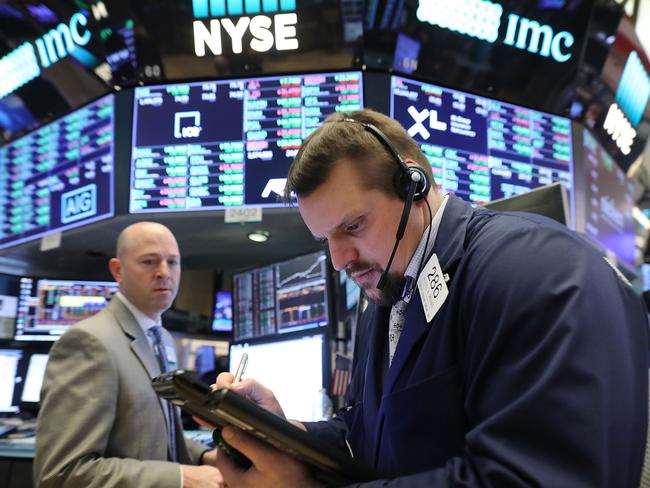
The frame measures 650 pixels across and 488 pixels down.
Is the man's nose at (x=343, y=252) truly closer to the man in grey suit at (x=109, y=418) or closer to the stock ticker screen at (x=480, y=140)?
the man in grey suit at (x=109, y=418)

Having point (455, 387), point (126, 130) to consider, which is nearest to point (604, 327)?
point (455, 387)

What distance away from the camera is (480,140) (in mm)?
2850

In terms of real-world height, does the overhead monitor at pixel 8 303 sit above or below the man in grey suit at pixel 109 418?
below

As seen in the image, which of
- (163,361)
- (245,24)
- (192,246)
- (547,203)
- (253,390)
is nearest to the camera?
(253,390)

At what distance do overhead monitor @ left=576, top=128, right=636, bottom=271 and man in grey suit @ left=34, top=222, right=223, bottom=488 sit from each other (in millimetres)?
2216

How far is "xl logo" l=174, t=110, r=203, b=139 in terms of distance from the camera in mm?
2764

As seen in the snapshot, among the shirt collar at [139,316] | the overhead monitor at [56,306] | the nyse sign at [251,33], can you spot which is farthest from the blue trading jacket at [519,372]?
the overhead monitor at [56,306]

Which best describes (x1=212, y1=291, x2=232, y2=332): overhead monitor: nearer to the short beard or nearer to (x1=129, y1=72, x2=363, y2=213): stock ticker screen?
(x1=129, y1=72, x2=363, y2=213): stock ticker screen

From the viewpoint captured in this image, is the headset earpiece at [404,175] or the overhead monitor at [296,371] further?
the overhead monitor at [296,371]

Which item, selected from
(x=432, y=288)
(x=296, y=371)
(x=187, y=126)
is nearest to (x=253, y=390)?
(x=432, y=288)

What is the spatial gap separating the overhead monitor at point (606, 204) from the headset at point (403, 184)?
2221 millimetres

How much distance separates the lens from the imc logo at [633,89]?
3395 millimetres

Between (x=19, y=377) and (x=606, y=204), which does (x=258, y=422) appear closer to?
(x=606, y=204)

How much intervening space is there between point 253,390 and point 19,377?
9.75 ft
